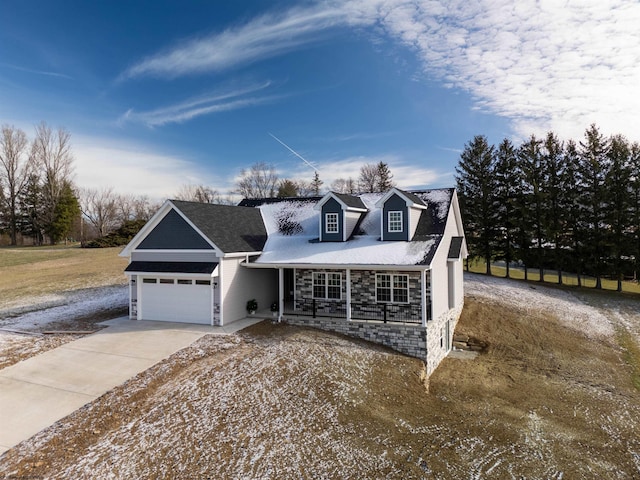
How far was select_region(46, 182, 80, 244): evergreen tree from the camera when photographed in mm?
48219

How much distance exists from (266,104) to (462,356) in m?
24.2

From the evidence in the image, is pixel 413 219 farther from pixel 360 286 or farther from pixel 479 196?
pixel 479 196

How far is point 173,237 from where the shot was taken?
52.9 ft

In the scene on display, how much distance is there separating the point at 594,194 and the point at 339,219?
2300 centimetres

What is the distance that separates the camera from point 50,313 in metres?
17.3

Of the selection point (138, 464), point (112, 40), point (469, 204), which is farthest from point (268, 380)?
point (469, 204)

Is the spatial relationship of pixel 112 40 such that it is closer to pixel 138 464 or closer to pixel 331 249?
pixel 331 249

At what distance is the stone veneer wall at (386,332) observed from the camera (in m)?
13.4

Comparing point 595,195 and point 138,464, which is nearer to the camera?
point 138,464

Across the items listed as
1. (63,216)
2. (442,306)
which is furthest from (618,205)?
(63,216)

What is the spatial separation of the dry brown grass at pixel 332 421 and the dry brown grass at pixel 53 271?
1628 centimetres

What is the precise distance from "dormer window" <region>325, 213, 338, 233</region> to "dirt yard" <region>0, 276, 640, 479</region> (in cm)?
517

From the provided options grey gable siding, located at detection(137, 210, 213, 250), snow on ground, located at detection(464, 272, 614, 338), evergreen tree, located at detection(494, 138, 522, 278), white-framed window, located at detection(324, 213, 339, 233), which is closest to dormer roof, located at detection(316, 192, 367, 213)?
white-framed window, located at detection(324, 213, 339, 233)

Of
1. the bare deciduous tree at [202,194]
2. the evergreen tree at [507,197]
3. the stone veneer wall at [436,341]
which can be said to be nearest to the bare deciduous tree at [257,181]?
the bare deciduous tree at [202,194]
